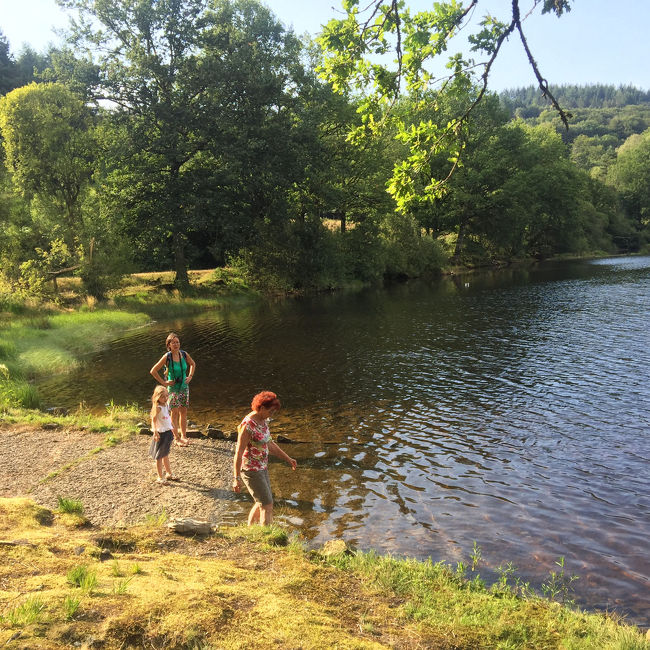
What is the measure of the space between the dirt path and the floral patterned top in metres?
1.99

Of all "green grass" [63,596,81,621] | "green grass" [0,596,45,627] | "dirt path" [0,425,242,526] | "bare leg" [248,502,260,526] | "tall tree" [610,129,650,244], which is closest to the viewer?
"green grass" [0,596,45,627]

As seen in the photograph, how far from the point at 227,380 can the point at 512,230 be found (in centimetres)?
6687

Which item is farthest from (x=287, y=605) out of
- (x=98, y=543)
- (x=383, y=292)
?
(x=383, y=292)

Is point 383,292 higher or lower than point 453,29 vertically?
lower

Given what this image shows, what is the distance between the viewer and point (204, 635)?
4418 mm

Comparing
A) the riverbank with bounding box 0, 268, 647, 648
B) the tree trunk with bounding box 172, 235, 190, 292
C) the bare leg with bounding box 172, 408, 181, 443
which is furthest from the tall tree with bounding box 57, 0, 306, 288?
the riverbank with bounding box 0, 268, 647, 648

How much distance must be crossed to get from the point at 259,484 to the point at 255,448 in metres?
0.65

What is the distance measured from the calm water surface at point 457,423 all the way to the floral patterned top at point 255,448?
171 centimetres

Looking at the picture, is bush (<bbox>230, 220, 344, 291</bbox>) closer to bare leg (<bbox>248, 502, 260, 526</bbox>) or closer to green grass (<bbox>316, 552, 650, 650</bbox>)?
bare leg (<bbox>248, 502, 260, 526</bbox>)

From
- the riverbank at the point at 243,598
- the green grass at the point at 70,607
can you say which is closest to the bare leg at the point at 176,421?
the riverbank at the point at 243,598

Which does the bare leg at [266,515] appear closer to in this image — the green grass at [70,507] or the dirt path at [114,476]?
the dirt path at [114,476]

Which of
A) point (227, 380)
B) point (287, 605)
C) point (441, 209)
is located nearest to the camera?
point (287, 605)

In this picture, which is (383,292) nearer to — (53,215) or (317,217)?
(317,217)

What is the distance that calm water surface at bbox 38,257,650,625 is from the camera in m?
8.24
